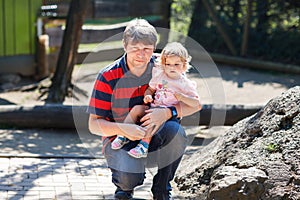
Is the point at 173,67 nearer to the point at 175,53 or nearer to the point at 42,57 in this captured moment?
the point at 175,53

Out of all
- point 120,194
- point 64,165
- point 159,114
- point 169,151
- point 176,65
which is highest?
point 176,65

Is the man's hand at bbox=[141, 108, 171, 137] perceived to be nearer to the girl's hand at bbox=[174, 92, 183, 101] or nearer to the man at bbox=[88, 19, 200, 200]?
the man at bbox=[88, 19, 200, 200]

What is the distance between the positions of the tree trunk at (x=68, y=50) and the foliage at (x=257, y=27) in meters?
5.21

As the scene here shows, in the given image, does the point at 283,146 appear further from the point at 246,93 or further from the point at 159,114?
the point at 246,93

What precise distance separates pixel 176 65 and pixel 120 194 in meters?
0.95

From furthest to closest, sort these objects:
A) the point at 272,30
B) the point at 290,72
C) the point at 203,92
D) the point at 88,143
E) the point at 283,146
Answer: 1. the point at 272,30
2. the point at 290,72
3. the point at 203,92
4. the point at 88,143
5. the point at 283,146

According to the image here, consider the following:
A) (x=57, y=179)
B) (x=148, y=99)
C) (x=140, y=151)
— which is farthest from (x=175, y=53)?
(x=57, y=179)

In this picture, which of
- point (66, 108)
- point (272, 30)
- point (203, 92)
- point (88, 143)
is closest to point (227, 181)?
point (88, 143)

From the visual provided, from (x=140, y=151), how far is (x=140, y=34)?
Answer: 0.76 meters

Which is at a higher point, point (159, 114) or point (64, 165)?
point (159, 114)

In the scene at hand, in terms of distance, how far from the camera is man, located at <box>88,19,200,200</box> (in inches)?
159

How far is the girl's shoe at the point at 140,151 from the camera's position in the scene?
4.11 meters

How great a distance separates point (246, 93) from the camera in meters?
10.2

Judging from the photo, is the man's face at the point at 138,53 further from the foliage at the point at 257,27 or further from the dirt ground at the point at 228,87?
the foliage at the point at 257,27
